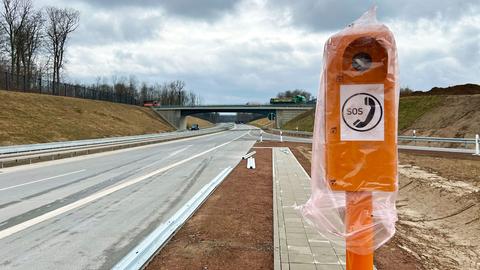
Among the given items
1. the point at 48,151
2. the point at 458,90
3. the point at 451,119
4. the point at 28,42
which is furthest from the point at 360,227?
the point at 28,42

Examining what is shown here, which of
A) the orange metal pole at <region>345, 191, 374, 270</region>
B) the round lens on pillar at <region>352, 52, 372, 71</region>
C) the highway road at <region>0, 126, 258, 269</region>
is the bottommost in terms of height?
the highway road at <region>0, 126, 258, 269</region>

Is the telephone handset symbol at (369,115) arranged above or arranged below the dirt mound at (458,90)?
below

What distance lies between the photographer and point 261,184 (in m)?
12.0

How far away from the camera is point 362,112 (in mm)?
2574

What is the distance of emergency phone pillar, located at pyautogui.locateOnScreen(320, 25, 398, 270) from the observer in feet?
8.36

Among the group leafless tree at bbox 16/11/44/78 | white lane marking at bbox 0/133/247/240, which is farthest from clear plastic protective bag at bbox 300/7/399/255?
leafless tree at bbox 16/11/44/78

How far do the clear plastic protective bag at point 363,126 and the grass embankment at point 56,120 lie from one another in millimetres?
32517

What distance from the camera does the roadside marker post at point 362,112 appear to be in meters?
2.55

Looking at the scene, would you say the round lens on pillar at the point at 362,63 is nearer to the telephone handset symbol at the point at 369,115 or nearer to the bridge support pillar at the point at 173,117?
the telephone handset symbol at the point at 369,115

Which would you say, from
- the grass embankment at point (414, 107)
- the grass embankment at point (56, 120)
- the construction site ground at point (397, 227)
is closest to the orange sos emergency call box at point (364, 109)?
the construction site ground at point (397, 227)

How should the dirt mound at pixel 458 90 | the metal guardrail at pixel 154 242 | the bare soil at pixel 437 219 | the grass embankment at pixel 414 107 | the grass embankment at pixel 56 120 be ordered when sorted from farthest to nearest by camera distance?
the dirt mound at pixel 458 90, the grass embankment at pixel 414 107, the grass embankment at pixel 56 120, the bare soil at pixel 437 219, the metal guardrail at pixel 154 242

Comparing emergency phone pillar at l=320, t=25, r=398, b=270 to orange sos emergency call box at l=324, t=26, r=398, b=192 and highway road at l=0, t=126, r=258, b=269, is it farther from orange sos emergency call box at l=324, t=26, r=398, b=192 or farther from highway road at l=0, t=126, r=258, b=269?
highway road at l=0, t=126, r=258, b=269

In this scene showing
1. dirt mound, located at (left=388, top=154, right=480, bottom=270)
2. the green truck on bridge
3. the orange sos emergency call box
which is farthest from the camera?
the green truck on bridge

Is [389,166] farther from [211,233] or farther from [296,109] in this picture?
[296,109]
